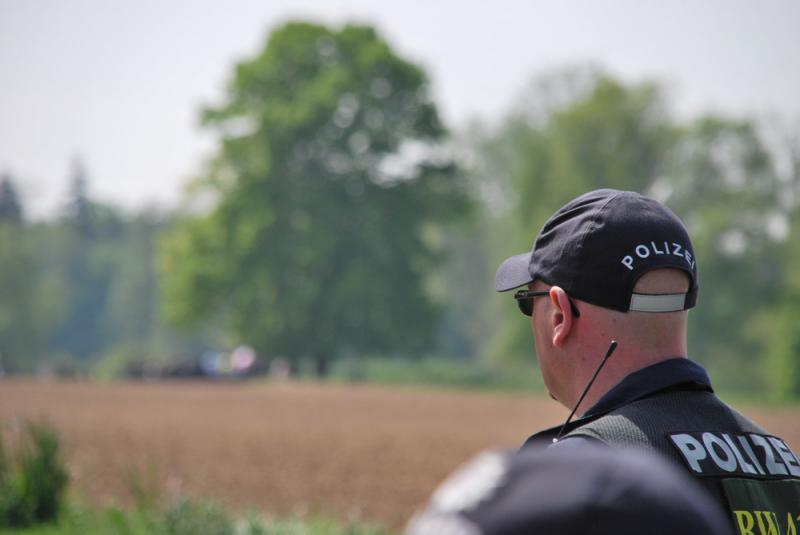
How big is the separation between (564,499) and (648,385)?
118 cm

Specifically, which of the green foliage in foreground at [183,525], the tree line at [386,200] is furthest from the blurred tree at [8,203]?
the green foliage in foreground at [183,525]

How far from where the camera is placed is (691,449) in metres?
2.11

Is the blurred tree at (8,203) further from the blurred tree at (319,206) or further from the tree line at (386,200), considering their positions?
the blurred tree at (319,206)

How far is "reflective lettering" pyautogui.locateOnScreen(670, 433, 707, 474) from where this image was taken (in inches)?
82.0

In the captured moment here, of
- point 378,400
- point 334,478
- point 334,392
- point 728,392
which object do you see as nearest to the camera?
point 334,478

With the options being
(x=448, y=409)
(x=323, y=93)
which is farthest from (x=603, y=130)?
(x=448, y=409)

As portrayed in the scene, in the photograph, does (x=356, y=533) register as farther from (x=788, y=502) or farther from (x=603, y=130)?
(x=603, y=130)

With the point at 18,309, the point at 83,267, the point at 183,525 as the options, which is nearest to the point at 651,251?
the point at 183,525

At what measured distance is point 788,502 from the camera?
2.21 metres

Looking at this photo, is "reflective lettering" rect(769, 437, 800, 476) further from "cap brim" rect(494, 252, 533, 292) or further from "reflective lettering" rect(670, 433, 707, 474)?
"cap brim" rect(494, 252, 533, 292)

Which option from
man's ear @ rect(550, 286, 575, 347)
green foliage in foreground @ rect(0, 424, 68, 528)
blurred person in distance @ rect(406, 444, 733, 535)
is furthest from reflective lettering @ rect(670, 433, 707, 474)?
green foliage in foreground @ rect(0, 424, 68, 528)

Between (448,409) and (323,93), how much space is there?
29.0m

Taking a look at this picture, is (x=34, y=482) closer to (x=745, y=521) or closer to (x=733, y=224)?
(x=745, y=521)

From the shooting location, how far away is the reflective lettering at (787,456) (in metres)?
2.26
